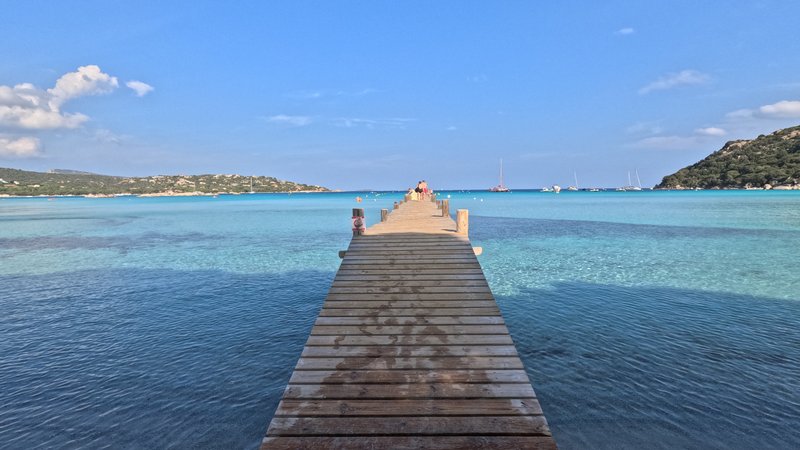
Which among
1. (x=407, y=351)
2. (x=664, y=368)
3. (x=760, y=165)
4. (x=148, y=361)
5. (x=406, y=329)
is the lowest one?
(x=148, y=361)

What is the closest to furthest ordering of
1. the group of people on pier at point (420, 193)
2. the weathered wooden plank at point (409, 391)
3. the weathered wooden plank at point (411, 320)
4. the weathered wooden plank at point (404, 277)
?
1. the weathered wooden plank at point (409, 391)
2. the weathered wooden plank at point (411, 320)
3. the weathered wooden plank at point (404, 277)
4. the group of people on pier at point (420, 193)

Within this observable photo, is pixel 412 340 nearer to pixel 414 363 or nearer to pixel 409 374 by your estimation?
pixel 414 363

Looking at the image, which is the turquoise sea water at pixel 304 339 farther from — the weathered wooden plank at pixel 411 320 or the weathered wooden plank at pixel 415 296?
the weathered wooden plank at pixel 415 296

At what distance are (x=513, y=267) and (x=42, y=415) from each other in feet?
70.8

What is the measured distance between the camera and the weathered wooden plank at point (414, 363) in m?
6.82

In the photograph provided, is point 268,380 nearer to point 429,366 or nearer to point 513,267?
point 429,366

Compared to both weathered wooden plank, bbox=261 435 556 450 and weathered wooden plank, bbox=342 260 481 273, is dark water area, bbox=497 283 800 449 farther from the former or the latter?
weathered wooden plank, bbox=261 435 556 450

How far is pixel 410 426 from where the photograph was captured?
17.8 feet

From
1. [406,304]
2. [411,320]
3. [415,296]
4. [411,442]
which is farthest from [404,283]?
[411,442]

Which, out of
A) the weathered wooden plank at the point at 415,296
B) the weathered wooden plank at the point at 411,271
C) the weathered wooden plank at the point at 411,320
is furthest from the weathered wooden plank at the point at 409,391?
the weathered wooden plank at the point at 411,271

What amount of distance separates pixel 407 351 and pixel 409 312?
61.1 inches

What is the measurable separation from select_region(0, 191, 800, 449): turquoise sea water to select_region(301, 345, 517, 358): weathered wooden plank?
2.35 meters

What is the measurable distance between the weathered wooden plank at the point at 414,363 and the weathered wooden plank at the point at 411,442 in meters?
1.63

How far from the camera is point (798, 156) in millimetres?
146875
